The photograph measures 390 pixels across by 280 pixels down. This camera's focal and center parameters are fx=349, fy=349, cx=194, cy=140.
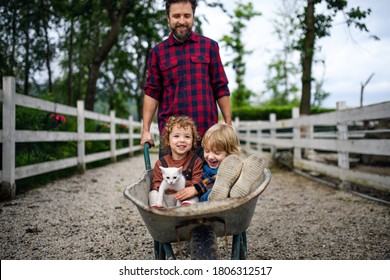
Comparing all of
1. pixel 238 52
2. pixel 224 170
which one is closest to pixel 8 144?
pixel 224 170

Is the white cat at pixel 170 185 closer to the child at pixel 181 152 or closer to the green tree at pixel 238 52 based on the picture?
the child at pixel 181 152

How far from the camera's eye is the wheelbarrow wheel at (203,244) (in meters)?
1.48

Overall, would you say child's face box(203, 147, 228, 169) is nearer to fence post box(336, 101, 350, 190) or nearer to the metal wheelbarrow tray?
the metal wheelbarrow tray

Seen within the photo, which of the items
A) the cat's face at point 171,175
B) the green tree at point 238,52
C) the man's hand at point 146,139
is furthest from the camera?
the green tree at point 238,52

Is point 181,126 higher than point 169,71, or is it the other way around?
point 169,71

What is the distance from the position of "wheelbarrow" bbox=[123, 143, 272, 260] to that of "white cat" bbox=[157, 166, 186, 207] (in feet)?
0.47

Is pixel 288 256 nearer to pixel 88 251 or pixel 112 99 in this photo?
pixel 88 251

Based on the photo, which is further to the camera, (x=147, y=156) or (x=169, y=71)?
(x=169, y=71)

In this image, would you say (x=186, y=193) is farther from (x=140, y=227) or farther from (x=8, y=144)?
(x=8, y=144)

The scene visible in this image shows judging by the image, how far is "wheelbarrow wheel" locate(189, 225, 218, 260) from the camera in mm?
1481

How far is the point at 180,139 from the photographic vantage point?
2.12 m

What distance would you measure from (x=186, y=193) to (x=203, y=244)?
426 mm

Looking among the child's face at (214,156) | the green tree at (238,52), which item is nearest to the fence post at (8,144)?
the child's face at (214,156)
